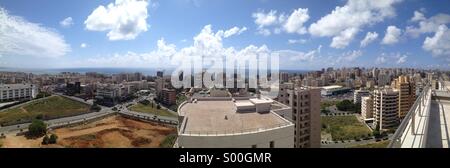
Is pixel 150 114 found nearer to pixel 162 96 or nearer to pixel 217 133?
pixel 162 96

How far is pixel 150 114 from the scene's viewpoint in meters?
13.2

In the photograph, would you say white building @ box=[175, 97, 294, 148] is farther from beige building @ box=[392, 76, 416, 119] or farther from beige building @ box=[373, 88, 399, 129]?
beige building @ box=[392, 76, 416, 119]

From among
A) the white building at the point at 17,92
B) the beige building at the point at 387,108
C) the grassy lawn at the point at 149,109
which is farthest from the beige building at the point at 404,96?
the white building at the point at 17,92

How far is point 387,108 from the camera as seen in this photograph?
37.8 feet

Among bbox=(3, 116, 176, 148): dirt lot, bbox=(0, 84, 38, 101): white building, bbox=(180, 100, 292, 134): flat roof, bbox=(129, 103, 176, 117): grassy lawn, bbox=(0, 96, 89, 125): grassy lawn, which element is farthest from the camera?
bbox=(0, 84, 38, 101): white building

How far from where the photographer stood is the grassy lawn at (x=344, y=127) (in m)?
10.3

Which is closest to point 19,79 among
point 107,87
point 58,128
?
point 107,87

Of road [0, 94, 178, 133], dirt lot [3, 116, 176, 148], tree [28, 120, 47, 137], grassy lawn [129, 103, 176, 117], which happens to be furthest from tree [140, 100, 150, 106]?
tree [28, 120, 47, 137]

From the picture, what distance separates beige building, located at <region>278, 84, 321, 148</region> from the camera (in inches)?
227

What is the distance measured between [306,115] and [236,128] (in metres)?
3.76

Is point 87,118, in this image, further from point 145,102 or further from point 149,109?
point 145,102

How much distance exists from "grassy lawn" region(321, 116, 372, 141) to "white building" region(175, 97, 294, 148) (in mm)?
7548
